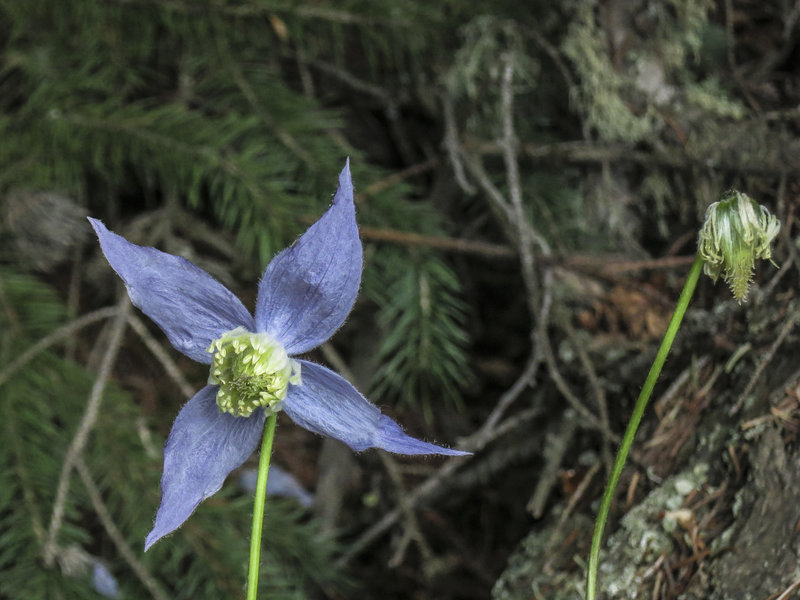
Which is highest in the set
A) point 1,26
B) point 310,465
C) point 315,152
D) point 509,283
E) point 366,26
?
point 366,26

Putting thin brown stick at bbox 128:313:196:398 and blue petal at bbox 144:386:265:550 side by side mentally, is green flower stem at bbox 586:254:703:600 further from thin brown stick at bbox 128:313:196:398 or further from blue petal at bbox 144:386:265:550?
thin brown stick at bbox 128:313:196:398

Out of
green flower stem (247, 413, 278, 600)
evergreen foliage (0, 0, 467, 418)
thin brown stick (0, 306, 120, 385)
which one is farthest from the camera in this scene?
evergreen foliage (0, 0, 467, 418)

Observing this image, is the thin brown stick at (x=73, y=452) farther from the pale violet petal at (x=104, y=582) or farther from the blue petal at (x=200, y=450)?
the blue petal at (x=200, y=450)

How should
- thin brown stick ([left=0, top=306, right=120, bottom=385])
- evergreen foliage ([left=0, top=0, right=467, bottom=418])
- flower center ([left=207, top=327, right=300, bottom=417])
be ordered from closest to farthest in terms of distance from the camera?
flower center ([left=207, top=327, right=300, bottom=417]) < thin brown stick ([left=0, top=306, right=120, bottom=385]) < evergreen foliage ([left=0, top=0, right=467, bottom=418])

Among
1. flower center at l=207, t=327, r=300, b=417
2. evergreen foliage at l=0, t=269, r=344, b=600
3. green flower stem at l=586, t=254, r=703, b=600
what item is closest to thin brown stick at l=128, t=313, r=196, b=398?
evergreen foliage at l=0, t=269, r=344, b=600

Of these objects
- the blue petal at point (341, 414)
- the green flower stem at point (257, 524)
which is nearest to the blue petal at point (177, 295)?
the blue petal at point (341, 414)

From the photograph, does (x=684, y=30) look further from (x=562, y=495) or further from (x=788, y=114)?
(x=562, y=495)

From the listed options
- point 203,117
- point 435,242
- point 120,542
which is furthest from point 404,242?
point 120,542

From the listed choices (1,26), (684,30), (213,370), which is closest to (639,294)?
(684,30)

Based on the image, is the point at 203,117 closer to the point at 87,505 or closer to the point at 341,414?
the point at 87,505
